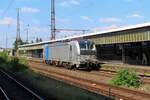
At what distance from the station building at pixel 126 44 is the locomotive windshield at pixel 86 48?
4287 millimetres

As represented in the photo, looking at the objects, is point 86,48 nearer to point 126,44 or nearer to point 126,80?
point 126,44

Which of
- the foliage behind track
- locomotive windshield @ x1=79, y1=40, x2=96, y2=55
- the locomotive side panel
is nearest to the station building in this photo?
locomotive windshield @ x1=79, y1=40, x2=96, y2=55

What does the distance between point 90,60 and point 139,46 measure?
844cm

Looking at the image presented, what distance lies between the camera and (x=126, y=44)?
140 feet

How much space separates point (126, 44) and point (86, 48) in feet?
30.2

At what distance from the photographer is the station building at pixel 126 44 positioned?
35.1 metres

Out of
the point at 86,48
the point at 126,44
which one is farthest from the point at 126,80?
the point at 126,44

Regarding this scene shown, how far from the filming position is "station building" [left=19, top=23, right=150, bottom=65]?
35125 mm

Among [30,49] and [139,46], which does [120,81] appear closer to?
[139,46]

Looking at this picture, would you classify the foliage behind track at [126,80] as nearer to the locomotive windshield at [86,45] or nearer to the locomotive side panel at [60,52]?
the locomotive windshield at [86,45]

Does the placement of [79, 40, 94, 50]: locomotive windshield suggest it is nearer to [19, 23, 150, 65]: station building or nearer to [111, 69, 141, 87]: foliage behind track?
[19, 23, 150, 65]: station building

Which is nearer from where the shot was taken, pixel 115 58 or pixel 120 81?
pixel 120 81

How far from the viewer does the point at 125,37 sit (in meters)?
37.8

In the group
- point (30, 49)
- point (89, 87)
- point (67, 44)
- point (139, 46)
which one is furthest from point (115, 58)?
point (30, 49)
